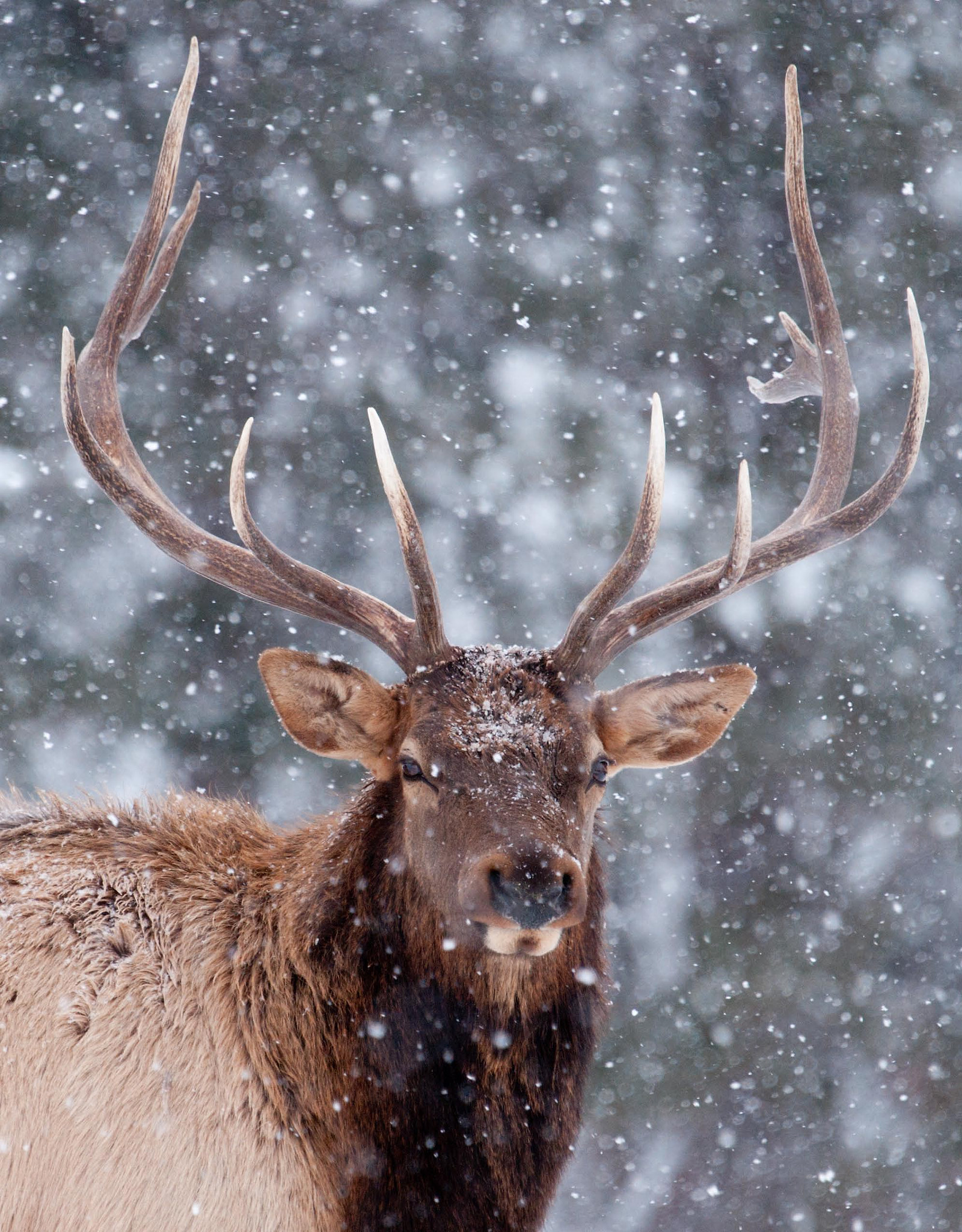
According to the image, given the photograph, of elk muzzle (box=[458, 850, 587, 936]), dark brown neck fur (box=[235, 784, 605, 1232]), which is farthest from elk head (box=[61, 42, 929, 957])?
dark brown neck fur (box=[235, 784, 605, 1232])

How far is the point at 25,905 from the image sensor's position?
3201mm

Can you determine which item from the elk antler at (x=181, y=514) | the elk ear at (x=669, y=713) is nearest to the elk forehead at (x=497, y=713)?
the elk antler at (x=181, y=514)

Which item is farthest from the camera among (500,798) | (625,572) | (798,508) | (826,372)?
(826,372)

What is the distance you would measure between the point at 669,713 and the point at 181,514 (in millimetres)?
1717

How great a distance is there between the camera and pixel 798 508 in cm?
419

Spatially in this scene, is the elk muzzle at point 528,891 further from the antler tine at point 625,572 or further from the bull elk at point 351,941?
the antler tine at point 625,572

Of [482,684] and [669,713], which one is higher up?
[482,684]

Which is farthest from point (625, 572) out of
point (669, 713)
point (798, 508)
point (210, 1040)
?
point (210, 1040)

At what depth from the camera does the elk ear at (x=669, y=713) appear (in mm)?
3504

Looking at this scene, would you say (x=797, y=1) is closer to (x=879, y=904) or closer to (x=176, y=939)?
(x=879, y=904)

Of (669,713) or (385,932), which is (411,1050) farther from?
(669,713)

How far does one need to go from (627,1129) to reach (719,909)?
1.38m

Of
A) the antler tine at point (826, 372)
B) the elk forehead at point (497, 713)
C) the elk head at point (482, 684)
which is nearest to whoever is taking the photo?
the elk head at point (482, 684)

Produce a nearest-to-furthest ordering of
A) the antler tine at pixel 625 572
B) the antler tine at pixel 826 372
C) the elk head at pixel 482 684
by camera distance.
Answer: the elk head at pixel 482 684, the antler tine at pixel 625 572, the antler tine at pixel 826 372
